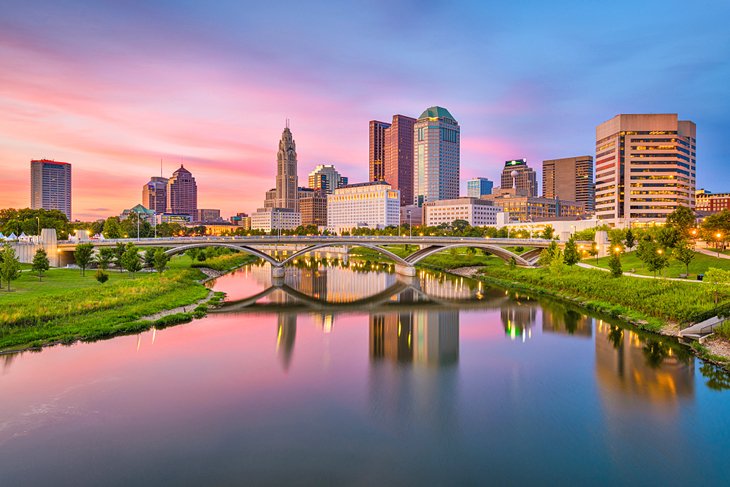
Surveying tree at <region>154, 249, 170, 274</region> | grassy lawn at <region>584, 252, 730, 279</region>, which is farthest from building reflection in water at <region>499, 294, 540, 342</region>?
tree at <region>154, 249, 170, 274</region>

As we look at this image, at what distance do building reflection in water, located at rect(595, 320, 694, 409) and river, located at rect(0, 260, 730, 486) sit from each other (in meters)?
0.15

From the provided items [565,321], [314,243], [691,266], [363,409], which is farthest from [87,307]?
[691,266]

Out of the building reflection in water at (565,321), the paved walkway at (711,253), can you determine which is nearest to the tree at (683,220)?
the paved walkway at (711,253)

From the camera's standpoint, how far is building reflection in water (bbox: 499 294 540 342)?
119 ft

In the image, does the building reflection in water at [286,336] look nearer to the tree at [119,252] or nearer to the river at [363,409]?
the river at [363,409]

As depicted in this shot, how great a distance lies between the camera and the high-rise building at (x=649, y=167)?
12088 cm

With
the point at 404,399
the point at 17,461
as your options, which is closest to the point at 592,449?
the point at 404,399

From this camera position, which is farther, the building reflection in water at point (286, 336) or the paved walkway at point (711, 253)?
the paved walkway at point (711, 253)

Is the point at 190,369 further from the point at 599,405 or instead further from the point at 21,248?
the point at 21,248

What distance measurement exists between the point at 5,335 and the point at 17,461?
1590 cm

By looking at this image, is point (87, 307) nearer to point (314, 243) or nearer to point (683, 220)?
point (314, 243)

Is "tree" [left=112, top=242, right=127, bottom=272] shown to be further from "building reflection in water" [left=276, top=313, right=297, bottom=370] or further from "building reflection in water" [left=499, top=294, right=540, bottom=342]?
"building reflection in water" [left=499, top=294, right=540, bottom=342]

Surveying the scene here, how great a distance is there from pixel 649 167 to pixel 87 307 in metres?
131

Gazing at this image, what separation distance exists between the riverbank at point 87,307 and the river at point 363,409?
1.61 m
